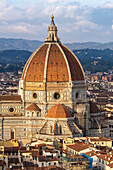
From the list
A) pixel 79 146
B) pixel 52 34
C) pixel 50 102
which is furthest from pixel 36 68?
pixel 79 146

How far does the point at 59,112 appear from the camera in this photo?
8662 cm

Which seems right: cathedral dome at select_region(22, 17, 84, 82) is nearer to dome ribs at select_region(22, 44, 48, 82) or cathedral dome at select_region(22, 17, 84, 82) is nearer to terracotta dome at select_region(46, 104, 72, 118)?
dome ribs at select_region(22, 44, 48, 82)

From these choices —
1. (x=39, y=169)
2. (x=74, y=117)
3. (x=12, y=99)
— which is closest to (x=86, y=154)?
(x=39, y=169)

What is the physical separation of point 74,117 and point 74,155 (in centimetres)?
2118

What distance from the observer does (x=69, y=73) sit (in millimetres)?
89750

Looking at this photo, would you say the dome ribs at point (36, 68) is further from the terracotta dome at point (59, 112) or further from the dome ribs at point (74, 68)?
the terracotta dome at point (59, 112)

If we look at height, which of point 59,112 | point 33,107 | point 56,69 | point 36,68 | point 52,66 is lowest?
point 59,112

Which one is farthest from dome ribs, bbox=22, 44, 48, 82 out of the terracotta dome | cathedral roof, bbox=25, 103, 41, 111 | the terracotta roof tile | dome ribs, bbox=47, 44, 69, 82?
the terracotta roof tile

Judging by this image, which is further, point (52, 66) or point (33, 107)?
point (52, 66)

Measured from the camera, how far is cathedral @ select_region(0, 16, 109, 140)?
8719 centimetres

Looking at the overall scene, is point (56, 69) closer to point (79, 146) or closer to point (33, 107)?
point (33, 107)

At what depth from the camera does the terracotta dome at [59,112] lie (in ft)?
283

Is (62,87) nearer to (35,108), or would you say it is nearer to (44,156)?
(35,108)

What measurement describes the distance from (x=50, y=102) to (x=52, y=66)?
4.66 meters
